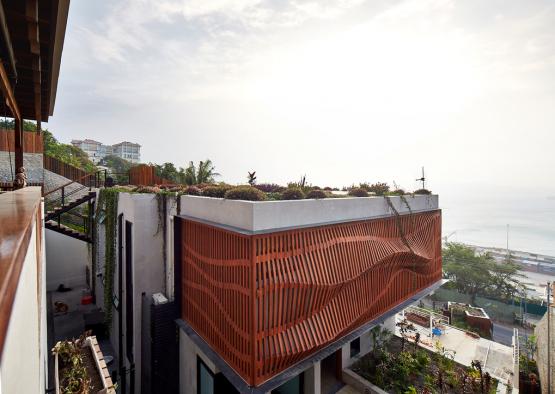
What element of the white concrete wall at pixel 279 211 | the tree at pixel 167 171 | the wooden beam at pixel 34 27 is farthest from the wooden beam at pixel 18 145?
the tree at pixel 167 171

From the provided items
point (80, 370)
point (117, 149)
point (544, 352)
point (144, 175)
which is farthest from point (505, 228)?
point (80, 370)

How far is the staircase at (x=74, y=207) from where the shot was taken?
12491mm

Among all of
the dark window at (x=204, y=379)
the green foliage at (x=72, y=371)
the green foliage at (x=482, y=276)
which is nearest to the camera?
the green foliage at (x=72, y=371)

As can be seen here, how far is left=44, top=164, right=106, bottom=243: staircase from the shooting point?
12491 millimetres

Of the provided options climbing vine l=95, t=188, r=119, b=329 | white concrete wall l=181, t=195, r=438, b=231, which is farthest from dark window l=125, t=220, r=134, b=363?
white concrete wall l=181, t=195, r=438, b=231

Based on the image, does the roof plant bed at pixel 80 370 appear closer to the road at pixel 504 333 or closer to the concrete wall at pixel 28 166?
the concrete wall at pixel 28 166

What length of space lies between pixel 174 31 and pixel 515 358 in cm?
1883

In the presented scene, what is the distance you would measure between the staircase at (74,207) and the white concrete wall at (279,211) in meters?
7.64

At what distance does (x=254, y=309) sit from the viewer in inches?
227

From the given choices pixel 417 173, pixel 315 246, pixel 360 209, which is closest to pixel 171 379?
pixel 315 246

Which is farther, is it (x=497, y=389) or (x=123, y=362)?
(x=123, y=362)

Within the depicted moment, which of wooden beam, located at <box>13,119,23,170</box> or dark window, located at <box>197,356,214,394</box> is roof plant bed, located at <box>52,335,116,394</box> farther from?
wooden beam, located at <box>13,119,23,170</box>

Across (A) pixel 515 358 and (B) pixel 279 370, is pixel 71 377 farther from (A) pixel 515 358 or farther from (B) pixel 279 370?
(A) pixel 515 358

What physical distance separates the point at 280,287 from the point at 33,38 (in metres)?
5.83
